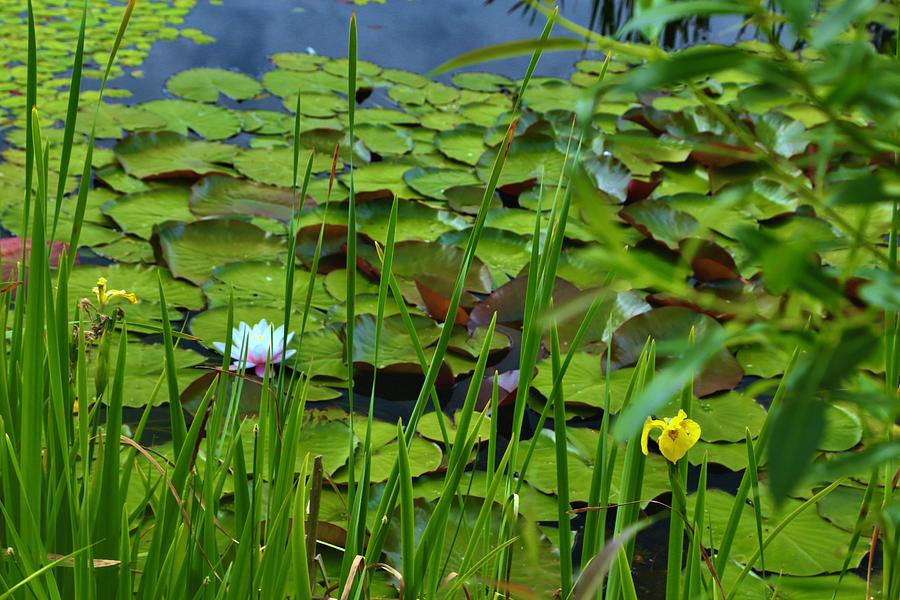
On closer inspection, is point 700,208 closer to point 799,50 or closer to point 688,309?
point 688,309

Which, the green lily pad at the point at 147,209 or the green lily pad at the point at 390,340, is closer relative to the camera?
the green lily pad at the point at 390,340

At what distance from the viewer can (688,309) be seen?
162 cm

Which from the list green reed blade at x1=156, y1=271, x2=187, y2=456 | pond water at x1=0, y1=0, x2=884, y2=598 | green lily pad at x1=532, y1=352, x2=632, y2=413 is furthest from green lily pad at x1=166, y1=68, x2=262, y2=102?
green reed blade at x1=156, y1=271, x2=187, y2=456

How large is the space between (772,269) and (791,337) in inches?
1.4

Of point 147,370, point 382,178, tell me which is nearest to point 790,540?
point 147,370

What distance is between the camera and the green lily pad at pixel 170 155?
2068 mm

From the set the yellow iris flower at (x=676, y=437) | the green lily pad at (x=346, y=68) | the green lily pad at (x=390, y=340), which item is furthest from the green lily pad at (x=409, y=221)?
the yellow iris flower at (x=676, y=437)

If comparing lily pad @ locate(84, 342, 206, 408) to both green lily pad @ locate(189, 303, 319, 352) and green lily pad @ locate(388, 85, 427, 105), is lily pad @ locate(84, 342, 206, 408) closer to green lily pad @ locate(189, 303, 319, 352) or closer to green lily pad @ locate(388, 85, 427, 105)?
green lily pad @ locate(189, 303, 319, 352)

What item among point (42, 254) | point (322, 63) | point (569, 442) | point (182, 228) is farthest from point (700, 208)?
point (42, 254)

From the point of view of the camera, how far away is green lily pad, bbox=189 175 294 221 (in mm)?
1943

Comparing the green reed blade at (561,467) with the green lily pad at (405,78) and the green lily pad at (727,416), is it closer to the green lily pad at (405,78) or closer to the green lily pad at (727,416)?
the green lily pad at (727,416)

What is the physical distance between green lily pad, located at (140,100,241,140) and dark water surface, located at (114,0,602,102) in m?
0.29

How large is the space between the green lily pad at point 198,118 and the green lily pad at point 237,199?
32 cm


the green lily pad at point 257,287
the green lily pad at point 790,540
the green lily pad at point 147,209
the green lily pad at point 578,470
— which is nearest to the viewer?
the green lily pad at point 790,540
